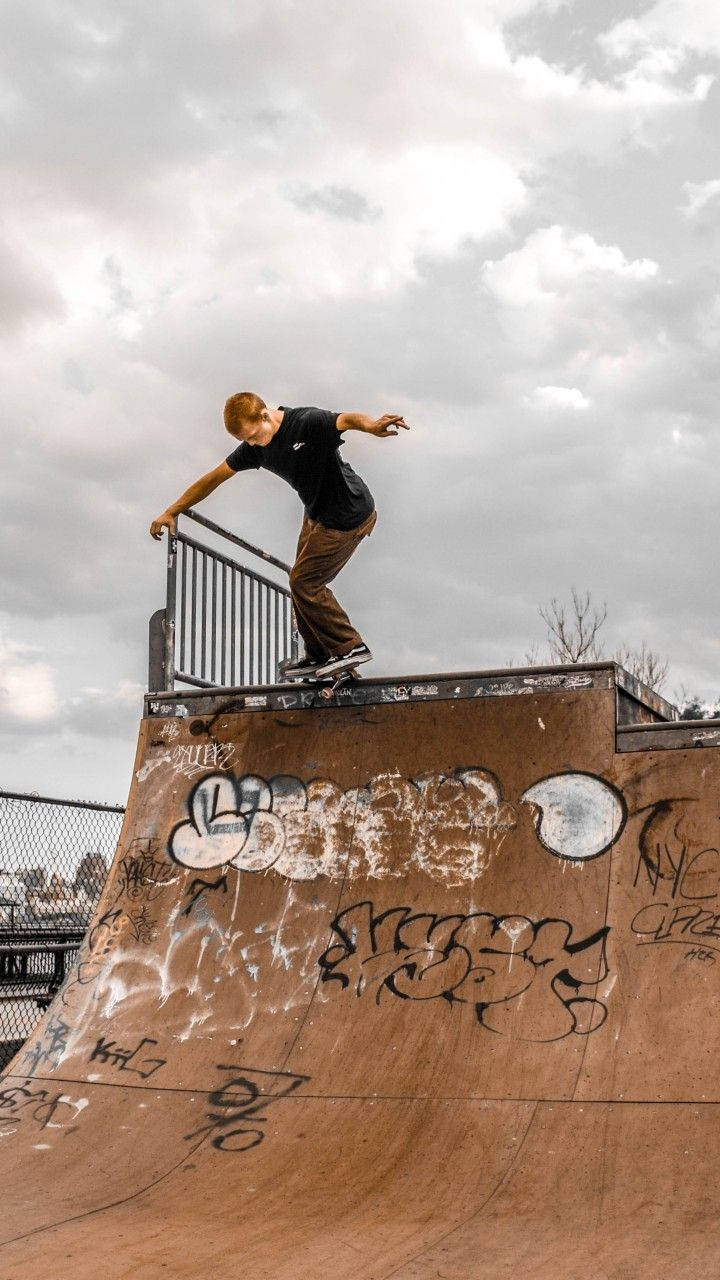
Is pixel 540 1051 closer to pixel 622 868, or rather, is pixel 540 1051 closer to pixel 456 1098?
pixel 456 1098

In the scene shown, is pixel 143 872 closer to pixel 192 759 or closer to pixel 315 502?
pixel 192 759

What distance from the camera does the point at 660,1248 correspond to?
383 cm

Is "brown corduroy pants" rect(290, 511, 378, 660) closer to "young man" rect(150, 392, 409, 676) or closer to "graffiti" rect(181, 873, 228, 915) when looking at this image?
"young man" rect(150, 392, 409, 676)

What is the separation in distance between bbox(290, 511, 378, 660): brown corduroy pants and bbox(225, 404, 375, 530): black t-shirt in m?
0.09

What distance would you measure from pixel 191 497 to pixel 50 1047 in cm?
364

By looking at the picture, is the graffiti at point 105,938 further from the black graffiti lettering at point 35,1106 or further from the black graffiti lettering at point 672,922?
the black graffiti lettering at point 672,922

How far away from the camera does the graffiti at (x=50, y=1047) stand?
5.76 metres

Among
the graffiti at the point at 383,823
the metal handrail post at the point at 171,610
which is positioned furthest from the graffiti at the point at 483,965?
the metal handrail post at the point at 171,610

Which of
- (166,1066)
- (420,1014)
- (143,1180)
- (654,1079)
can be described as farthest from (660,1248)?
(166,1066)

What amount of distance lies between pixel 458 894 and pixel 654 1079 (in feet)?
4.61

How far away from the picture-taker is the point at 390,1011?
548 centimetres

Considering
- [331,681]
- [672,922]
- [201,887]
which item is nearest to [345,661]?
[331,681]

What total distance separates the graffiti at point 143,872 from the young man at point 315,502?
1.36 m

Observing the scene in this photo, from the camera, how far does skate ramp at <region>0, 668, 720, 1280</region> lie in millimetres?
4176
